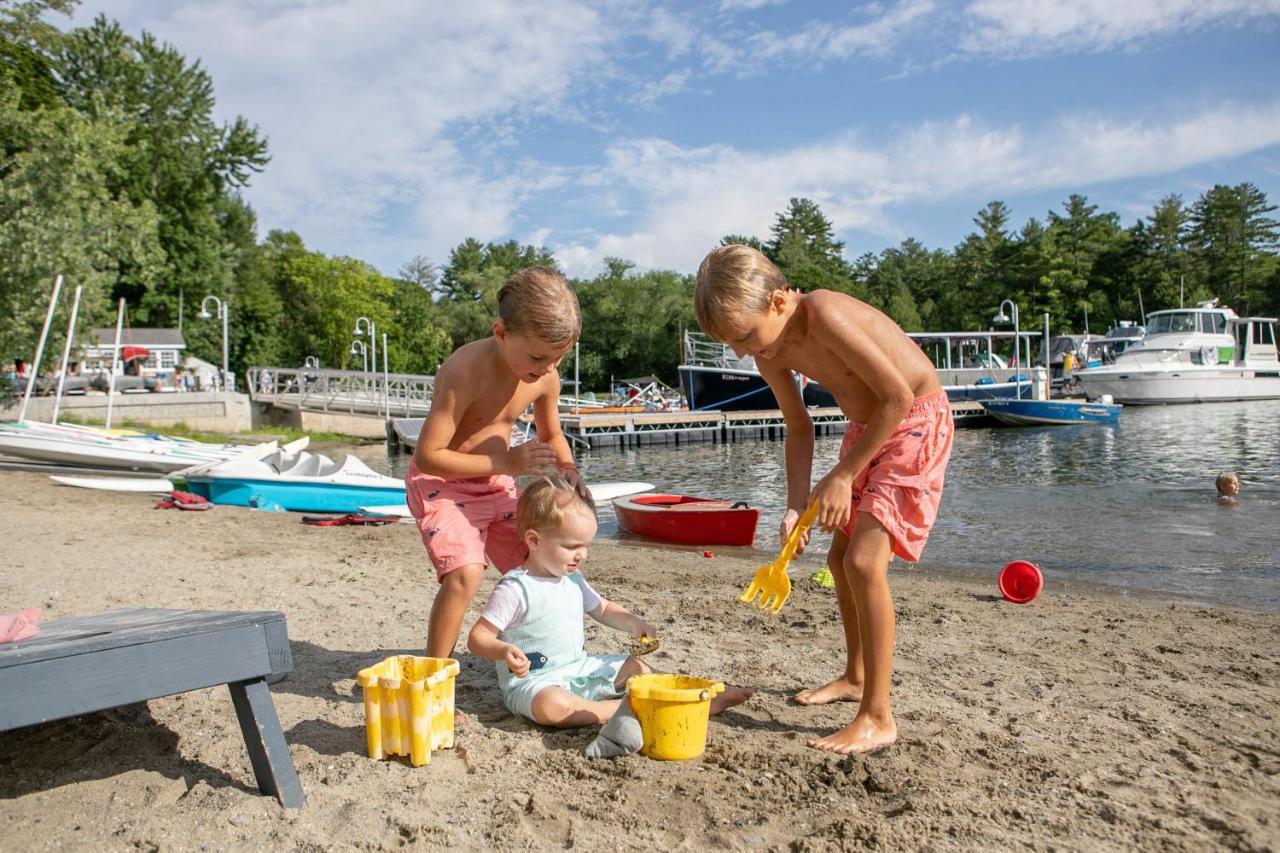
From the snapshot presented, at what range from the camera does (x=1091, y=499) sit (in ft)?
49.4

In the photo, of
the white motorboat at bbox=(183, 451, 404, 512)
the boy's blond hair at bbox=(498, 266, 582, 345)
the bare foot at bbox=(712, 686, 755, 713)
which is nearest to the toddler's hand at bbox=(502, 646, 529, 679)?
the bare foot at bbox=(712, 686, 755, 713)

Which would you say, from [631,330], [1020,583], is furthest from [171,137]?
[1020,583]

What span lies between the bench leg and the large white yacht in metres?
46.7

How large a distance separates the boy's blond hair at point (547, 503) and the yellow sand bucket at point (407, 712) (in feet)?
2.16

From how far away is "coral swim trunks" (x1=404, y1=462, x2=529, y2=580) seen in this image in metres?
3.93

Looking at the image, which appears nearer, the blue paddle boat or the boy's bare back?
the boy's bare back

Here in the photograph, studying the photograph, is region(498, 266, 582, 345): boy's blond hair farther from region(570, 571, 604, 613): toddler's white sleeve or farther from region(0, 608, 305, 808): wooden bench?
region(0, 608, 305, 808): wooden bench

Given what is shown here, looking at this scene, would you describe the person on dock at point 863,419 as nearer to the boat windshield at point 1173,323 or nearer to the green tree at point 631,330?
the boat windshield at point 1173,323

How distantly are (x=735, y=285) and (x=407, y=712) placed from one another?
6.32ft

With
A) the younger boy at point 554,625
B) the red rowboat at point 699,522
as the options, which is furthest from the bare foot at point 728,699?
the red rowboat at point 699,522

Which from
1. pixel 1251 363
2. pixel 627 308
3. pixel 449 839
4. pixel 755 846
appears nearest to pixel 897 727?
pixel 755 846

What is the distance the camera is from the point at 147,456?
15.4 m

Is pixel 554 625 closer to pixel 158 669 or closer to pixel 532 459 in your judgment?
pixel 532 459

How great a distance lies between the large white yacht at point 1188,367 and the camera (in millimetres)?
43281
